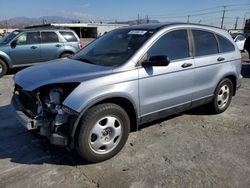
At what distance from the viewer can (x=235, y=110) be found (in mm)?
6320

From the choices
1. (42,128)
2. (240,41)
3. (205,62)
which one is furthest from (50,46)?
(240,41)

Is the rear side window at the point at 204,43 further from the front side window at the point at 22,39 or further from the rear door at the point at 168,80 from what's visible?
the front side window at the point at 22,39

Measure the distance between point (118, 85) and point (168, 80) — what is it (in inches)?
38.9

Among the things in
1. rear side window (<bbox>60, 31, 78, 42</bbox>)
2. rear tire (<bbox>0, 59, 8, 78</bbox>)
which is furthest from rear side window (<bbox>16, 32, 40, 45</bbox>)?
rear side window (<bbox>60, 31, 78, 42</bbox>)

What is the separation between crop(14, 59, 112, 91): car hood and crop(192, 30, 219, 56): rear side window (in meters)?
1.92

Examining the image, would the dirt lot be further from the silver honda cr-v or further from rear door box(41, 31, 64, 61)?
rear door box(41, 31, 64, 61)

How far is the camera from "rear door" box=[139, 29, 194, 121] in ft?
14.0

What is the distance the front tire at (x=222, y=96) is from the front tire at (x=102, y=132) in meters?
2.39

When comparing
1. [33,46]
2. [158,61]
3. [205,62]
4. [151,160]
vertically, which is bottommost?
[151,160]

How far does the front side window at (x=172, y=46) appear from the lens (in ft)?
14.5

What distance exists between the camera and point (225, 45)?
5777 millimetres

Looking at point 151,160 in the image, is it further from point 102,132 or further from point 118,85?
point 118,85

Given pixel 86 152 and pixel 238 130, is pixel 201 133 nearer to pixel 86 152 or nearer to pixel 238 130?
pixel 238 130

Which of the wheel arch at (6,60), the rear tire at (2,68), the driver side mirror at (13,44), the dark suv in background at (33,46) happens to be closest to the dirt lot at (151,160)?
the rear tire at (2,68)
